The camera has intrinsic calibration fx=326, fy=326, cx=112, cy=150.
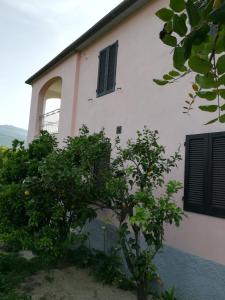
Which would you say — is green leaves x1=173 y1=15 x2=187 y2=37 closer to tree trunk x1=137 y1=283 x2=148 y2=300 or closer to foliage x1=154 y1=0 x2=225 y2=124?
foliage x1=154 y1=0 x2=225 y2=124

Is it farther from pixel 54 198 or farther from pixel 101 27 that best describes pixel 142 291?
pixel 101 27

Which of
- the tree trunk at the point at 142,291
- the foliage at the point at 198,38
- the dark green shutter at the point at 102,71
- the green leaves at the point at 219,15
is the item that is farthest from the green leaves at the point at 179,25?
the dark green shutter at the point at 102,71

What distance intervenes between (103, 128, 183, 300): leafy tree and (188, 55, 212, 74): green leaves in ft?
12.6

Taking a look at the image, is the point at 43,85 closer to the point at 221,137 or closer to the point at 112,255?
the point at 112,255

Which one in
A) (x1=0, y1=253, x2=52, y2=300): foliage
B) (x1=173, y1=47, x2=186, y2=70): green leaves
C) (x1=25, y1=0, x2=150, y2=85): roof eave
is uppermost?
(x1=25, y1=0, x2=150, y2=85): roof eave

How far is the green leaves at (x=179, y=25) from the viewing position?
0.90m

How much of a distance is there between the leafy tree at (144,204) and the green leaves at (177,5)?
391cm

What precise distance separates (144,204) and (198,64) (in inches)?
163

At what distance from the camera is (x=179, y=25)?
2.94 feet

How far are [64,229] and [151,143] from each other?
261cm

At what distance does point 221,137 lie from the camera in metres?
5.14

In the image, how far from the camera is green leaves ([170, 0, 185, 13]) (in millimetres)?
907

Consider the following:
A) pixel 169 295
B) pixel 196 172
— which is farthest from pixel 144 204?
pixel 169 295

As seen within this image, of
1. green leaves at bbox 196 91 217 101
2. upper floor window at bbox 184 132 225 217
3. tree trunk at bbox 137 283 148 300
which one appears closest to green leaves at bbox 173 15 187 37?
green leaves at bbox 196 91 217 101
